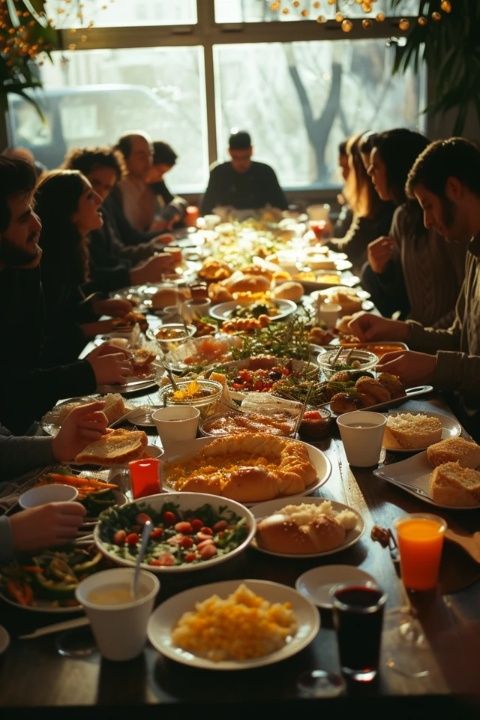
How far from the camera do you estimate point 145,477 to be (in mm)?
1870

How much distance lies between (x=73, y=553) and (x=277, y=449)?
2.00ft

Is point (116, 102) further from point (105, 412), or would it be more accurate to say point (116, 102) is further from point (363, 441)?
point (363, 441)

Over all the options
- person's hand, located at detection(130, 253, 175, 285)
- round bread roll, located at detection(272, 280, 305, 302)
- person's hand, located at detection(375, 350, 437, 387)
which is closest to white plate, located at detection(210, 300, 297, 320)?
round bread roll, located at detection(272, 280, 305, 302)

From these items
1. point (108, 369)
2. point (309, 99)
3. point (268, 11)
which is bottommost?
point (108, 369)

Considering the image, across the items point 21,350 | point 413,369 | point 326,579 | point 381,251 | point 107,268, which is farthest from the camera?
point 107,268

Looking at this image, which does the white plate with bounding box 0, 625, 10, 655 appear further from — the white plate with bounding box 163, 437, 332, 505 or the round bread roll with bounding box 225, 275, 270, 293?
the round bread roll with bounding box 225, 275, 270, 293

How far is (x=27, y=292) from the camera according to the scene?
2.98m

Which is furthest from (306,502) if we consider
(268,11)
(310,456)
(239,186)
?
(268,11)

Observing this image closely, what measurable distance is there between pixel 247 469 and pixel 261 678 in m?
0.62

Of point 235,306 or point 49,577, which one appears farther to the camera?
point 235,306

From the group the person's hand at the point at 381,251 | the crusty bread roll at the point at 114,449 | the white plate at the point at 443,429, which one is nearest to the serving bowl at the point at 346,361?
the white plate at the point at 443,429

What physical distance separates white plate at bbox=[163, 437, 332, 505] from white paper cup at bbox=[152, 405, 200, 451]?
0.08ft

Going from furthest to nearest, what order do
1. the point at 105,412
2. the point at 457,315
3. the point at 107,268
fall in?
1. the point at 107,268
2. the point at 457,315
3. the point at 105,412

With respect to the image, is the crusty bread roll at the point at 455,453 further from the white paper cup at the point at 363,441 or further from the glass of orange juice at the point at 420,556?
the glass of orange juice at the point at 420,556
